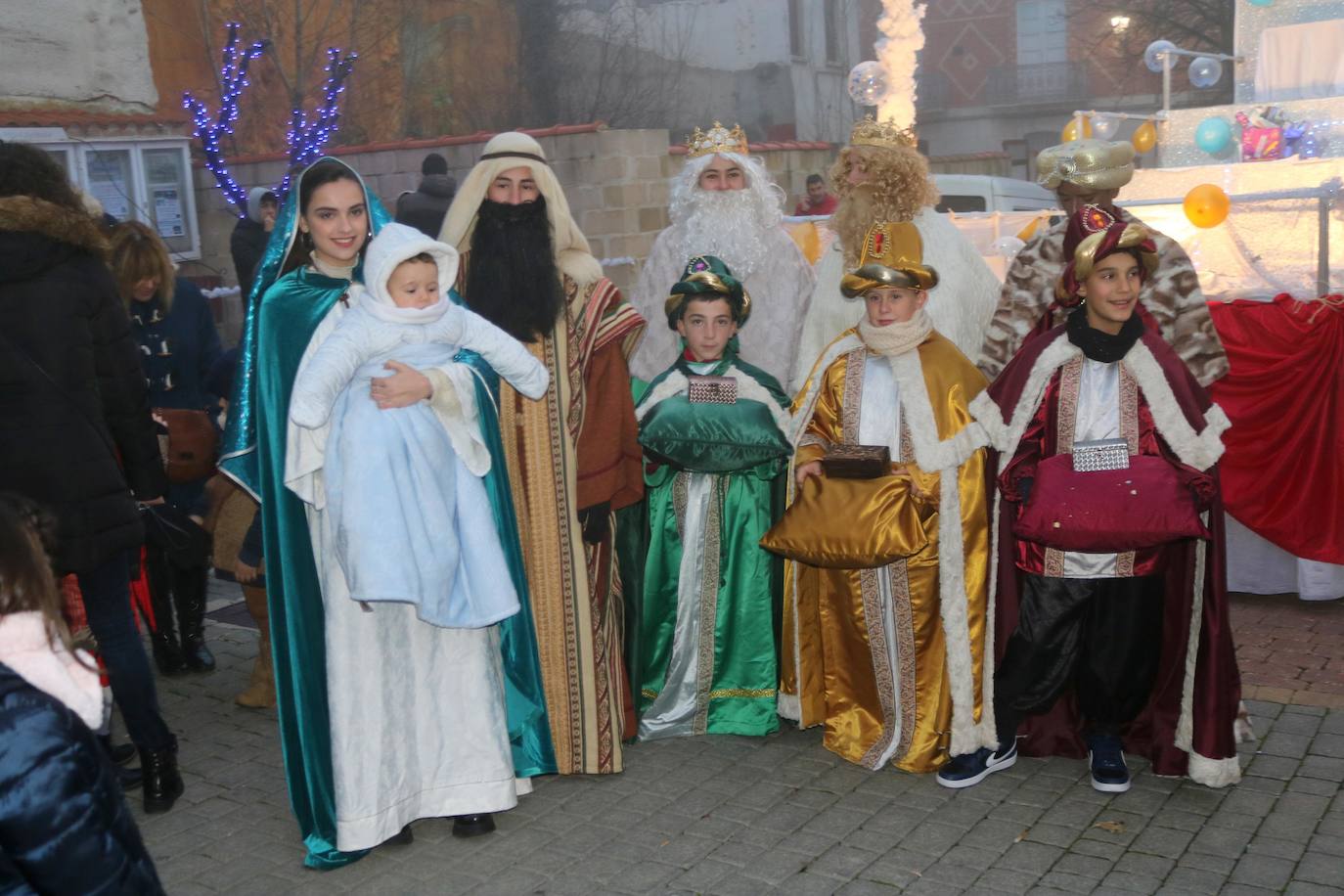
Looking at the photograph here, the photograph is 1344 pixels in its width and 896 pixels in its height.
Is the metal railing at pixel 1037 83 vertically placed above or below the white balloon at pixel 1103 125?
above

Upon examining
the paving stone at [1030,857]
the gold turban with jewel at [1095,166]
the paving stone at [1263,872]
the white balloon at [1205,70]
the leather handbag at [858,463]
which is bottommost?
the paving stone at [1263,872]

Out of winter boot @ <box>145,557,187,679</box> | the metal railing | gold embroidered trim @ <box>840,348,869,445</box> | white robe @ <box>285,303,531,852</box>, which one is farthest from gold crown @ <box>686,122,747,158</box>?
the metal railing

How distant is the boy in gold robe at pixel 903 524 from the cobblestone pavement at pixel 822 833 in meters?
0.22

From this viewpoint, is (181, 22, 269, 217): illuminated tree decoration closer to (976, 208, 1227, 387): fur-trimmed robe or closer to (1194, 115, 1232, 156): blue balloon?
(1194, 115, 1232, 156): blue balloon

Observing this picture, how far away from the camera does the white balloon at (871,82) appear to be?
8547 millimetres

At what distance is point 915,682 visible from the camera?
473cm

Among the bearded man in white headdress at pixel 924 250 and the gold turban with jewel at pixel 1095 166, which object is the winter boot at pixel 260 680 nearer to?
the bearded man in white headdress at pixel 924 250

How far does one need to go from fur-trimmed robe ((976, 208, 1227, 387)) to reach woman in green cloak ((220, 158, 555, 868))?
1943 mm

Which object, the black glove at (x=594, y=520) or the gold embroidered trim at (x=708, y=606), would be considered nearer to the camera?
the black glove at (x=594, y=520)

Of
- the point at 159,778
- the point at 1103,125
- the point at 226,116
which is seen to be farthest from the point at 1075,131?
the point at 226,116

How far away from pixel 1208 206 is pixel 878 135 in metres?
2.66

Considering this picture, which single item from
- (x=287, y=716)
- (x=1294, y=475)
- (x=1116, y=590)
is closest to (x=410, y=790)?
(x=287, y=716)

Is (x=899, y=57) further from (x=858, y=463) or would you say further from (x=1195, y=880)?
(x=1195, y=880)

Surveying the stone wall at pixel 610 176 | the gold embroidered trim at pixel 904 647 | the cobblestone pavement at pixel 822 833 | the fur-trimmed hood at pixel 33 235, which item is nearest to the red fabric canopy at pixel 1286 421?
the cobblestone pavement at pixel 822 833
